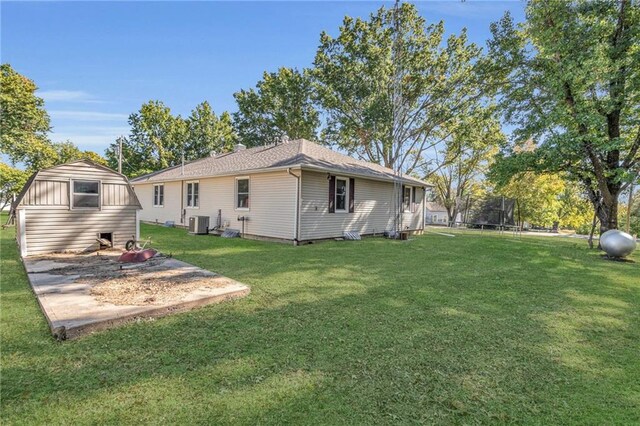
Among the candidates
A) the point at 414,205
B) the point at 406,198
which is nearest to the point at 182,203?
the point at 406,198

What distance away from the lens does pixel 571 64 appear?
10.4 m

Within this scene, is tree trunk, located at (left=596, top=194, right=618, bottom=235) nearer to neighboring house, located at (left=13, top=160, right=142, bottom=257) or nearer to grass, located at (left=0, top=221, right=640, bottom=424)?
grass, located at (left=0, top=221, right=640, bottom=424)

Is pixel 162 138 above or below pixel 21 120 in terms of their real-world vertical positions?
above

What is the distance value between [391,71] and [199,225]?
52.4 feet

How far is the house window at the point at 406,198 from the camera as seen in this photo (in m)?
15.4

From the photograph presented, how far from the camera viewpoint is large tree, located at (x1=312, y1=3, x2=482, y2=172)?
2039 centimetres

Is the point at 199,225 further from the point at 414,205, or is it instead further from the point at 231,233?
the point at 414,205

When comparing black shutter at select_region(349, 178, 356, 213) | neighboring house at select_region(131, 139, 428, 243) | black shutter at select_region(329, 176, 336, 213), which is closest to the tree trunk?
neighboring house at select_region(131, 139, 428, 243)

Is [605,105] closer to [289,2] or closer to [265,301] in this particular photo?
[289,2]

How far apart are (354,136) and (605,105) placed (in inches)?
599

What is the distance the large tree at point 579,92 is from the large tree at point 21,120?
32.4 m

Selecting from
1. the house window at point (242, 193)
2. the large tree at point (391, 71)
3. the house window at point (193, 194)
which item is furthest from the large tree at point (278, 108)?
the house window at point (242, 193)

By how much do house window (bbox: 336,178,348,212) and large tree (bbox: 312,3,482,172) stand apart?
8.92 meters

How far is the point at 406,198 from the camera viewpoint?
1559 cm
